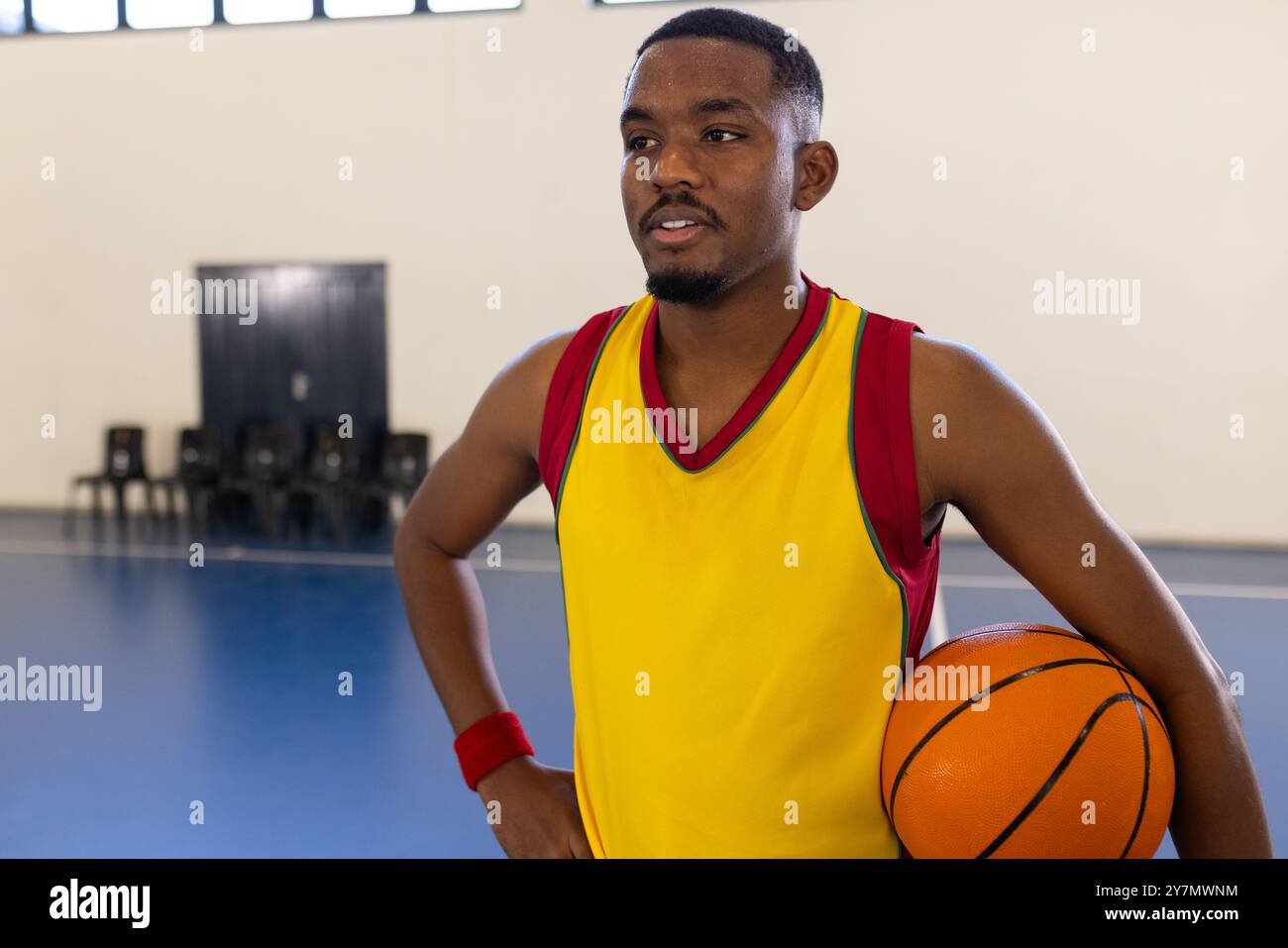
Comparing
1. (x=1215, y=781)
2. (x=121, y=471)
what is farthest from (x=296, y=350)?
(x=1215, y=781)

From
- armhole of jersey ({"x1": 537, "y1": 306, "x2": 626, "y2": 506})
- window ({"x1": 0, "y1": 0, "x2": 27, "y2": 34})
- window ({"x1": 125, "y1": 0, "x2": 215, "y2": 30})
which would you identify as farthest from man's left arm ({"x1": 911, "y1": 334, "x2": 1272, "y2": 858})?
window ({"x1": 0, "y1": 0, "x2": 27, "y2": 34})

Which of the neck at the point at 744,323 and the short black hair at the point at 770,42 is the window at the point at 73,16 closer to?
the short black hair at the point at 770,42

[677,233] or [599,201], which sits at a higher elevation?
[599,201]

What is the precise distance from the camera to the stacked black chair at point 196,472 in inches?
334

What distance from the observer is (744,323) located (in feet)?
4.05

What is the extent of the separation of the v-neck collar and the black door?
7585 mm

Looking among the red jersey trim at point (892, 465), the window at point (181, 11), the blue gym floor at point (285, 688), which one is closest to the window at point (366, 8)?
the window at point (181, 11)

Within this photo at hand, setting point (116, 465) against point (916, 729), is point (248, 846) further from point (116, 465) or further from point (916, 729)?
point (116, 465)

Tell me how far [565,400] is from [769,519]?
1.02 feet

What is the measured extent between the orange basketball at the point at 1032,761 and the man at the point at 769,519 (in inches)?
1.4

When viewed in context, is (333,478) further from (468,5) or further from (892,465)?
(892,465)

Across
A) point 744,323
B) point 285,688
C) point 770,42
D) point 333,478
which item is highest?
point 770,42

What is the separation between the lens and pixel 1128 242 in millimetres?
7352

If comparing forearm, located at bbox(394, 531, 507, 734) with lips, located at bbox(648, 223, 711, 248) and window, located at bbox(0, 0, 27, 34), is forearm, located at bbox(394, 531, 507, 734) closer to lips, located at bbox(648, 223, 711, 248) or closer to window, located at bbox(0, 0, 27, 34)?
lips, located at bbox(648, 223, 711, 248)
